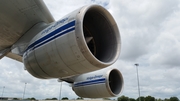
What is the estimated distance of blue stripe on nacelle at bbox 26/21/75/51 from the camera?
4188 millimetres

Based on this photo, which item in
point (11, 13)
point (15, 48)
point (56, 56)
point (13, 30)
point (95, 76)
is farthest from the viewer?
point (95, 76)

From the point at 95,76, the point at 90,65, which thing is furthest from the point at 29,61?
the point at 95,76

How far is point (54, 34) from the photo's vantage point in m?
4.54

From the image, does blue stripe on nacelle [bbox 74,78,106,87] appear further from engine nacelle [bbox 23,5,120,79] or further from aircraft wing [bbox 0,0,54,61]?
aircraft wing [bbox 0,0,54,61]

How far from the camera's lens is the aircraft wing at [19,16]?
16.0 ft

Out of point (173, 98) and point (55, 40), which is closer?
point (55, 40)

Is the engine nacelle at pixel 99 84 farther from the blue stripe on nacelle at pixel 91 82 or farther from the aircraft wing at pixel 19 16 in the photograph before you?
the aircraft wing at pixel 19 16

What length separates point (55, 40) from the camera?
4410 mm

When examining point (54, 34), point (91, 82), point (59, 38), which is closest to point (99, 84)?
point (91, 82)

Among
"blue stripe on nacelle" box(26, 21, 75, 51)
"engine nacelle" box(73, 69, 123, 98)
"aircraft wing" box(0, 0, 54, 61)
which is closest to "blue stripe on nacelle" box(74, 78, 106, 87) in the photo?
"engine nacelle" box(73, 69, 123, 98)

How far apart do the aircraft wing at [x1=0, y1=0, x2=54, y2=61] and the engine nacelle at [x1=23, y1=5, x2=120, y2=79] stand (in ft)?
2.76

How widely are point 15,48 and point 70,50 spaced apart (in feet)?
11.2

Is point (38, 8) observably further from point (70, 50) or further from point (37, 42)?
point (70, 50)

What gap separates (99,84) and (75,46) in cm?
805
